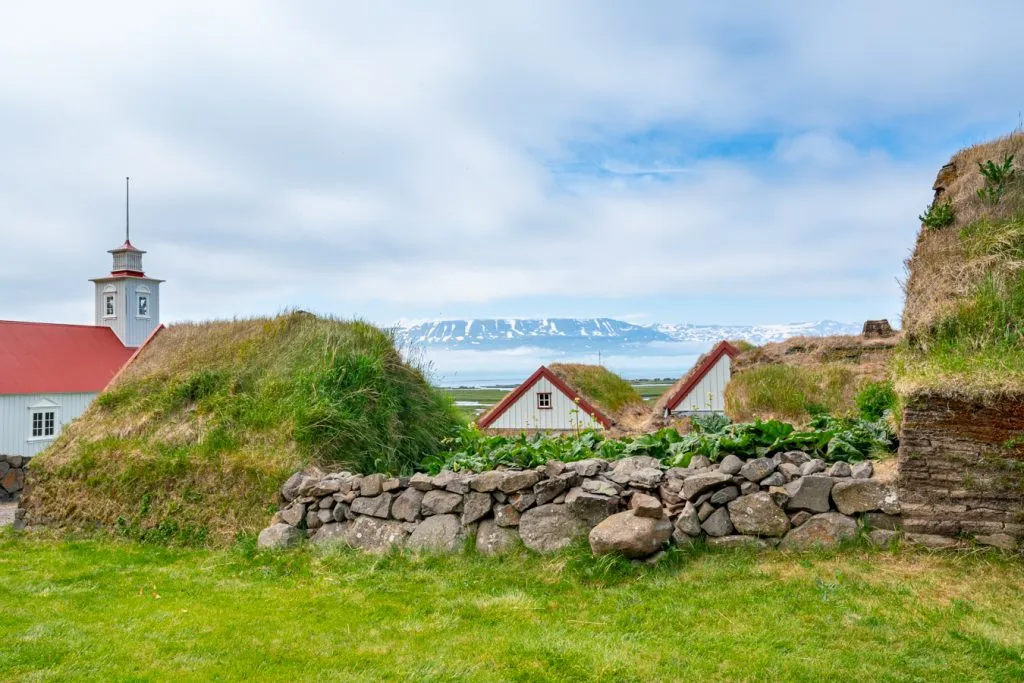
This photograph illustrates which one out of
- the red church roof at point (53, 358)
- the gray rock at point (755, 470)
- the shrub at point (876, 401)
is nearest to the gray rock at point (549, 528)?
the gray rock at point (755, 470)

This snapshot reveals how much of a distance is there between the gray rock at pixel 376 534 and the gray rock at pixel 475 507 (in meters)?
0.74

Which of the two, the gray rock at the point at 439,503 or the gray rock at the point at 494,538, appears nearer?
the gray rock at the point at 494,538

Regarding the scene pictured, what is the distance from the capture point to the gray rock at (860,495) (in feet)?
22.1

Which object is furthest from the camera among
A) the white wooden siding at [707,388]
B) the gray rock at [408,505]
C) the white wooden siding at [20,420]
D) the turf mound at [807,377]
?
the white wooden siding at [20,420]

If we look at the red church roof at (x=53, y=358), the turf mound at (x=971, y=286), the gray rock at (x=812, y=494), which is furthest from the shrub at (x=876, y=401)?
the red church roof at (x=53, y=358)

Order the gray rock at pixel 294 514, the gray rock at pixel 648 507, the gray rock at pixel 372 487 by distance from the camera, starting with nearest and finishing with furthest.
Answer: the gray rock at pixel 648 507 → the gray rock at pixel 372 487 → the gray rock at pixel 294 514

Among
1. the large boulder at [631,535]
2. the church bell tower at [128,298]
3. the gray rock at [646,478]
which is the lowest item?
the large boulder at [631,535]

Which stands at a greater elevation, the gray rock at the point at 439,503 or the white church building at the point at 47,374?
the white church building at the point at 47,374

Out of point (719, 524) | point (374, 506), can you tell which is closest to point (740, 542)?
point (719, 524)

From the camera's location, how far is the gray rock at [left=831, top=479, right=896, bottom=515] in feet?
22.1

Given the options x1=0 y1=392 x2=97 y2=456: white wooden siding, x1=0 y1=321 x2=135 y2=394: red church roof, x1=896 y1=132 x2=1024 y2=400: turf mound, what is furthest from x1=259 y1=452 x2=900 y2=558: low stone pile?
x1=0 y1=392 x2=97 y2=456: white wooden siding

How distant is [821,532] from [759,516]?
565mm

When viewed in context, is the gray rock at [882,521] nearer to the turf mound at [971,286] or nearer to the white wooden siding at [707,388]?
the turf mound at [971,286]

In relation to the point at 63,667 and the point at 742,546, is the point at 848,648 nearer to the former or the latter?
the point at 742,546
